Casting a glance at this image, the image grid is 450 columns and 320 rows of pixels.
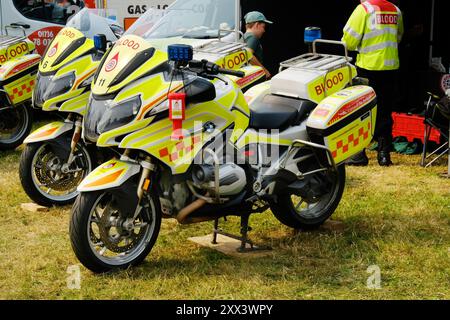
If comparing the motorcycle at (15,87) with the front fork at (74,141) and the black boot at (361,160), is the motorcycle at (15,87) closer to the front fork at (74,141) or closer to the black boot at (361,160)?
the front fork at (74,141)

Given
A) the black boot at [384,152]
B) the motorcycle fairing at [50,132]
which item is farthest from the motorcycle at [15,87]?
the black boot at [384,152]

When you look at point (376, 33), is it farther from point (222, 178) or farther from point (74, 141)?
point (222, 178)

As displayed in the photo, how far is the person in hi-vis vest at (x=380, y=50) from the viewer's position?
768 centimetres

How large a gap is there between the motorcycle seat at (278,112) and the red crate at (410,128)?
10.1 feet

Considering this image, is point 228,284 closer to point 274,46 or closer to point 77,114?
point 77,114

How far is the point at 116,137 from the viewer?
440 cm

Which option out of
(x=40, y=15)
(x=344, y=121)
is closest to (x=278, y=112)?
(x=344, y=121)

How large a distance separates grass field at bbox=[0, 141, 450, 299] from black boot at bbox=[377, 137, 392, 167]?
1.30m

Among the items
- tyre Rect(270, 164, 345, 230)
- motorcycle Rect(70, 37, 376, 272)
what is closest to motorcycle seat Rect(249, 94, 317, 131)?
motorcycle Rect(70, 37, 376, 272)

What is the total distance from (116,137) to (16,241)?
151cm

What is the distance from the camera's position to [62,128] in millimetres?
6059

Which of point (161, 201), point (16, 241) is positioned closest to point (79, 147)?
point (16, 241)

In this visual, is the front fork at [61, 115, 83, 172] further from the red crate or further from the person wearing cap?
the red crate

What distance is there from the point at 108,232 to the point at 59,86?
5.85 ft
